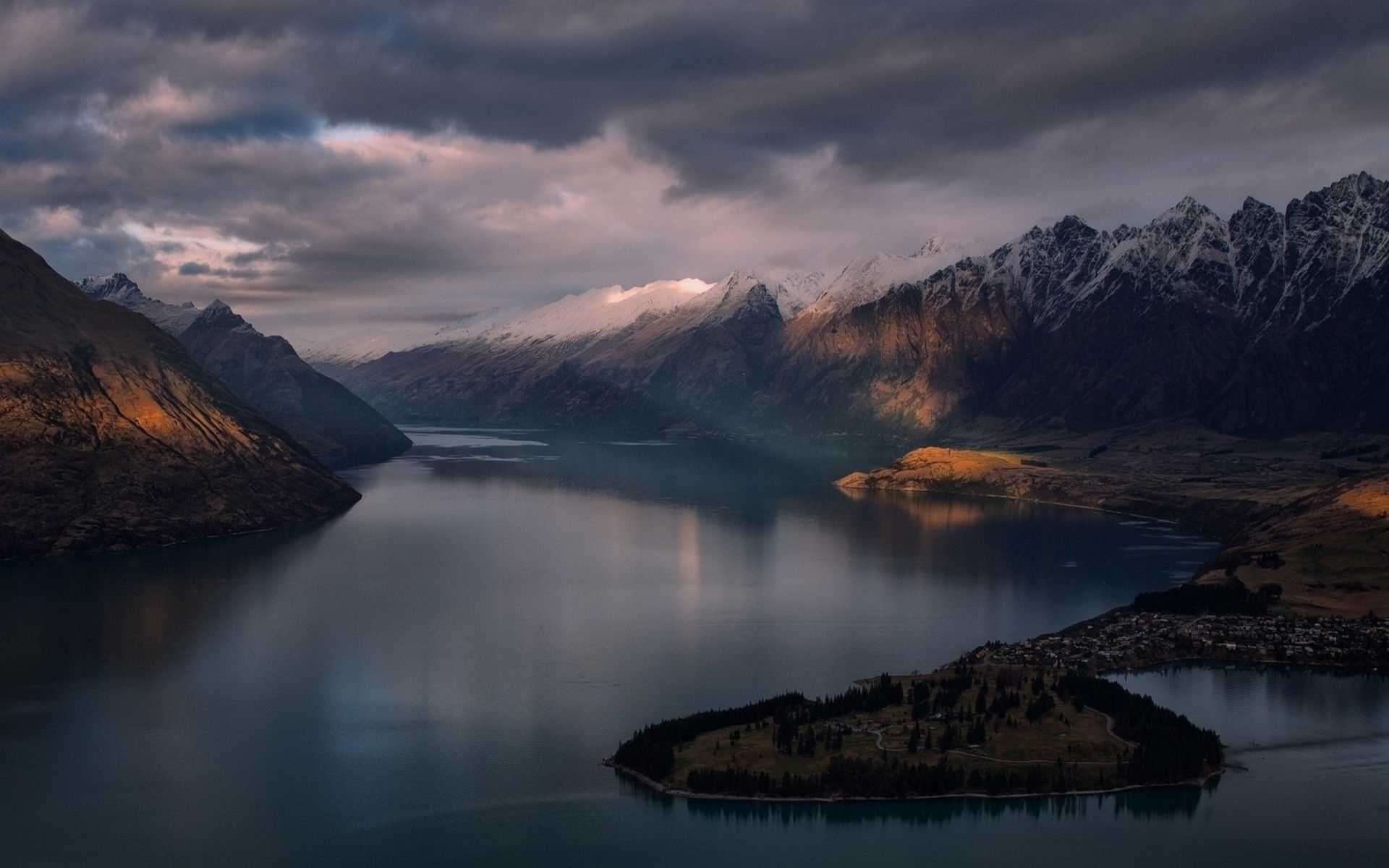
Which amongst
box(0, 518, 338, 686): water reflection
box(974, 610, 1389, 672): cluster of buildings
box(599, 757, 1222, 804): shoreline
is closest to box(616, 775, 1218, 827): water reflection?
box(599, 757, 1222, 804): shoreline

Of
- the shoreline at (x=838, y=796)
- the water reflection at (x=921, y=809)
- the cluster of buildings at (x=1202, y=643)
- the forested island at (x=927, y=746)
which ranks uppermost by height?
the cluster of buildings at (x=1202, y=643)

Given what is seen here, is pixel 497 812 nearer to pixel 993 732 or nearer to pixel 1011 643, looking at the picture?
pixel 993 732

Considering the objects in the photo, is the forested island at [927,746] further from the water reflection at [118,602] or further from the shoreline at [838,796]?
the water reflection at [118,602]

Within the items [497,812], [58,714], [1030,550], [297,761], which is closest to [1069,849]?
[497,812]

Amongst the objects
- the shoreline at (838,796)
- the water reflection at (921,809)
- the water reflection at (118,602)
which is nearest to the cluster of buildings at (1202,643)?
the shoreline at (838,796)

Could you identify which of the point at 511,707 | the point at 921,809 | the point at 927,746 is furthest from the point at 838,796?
the point at 511,707

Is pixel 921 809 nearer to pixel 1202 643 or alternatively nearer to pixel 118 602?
pixel 1202 643
